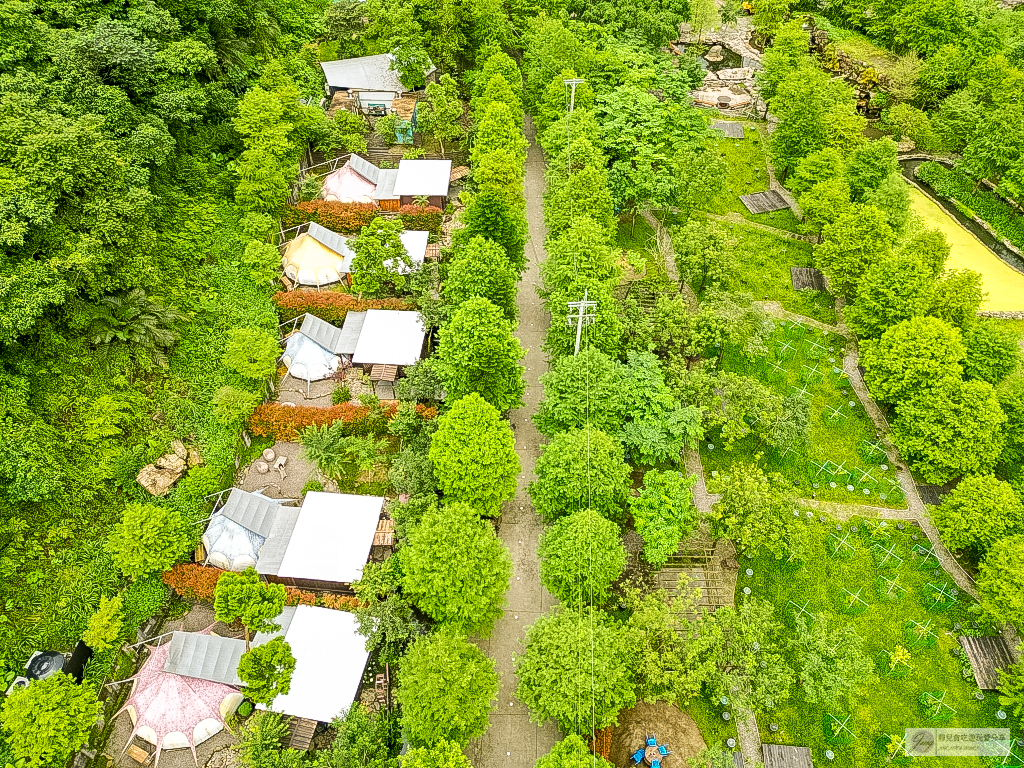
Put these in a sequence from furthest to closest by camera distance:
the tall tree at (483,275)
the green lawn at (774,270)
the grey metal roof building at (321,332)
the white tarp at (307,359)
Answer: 1. the green lawn at (774,270)
2. the grey metal roof building at (321,332)
3. the white tarp at (307,359)
4. the tall tree at (483,275)

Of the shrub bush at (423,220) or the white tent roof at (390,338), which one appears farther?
the shrub bush at (423,220)

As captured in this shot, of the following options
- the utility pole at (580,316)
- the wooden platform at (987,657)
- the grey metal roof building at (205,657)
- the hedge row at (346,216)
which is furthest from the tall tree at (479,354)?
the wooden platform at (987,657)

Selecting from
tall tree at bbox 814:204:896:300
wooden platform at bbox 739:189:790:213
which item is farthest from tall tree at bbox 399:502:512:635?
wooden platform at bbox 739:189:790:213


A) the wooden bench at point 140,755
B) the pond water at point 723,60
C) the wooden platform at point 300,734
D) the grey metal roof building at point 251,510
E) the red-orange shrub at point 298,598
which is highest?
the pond water at point 723,60

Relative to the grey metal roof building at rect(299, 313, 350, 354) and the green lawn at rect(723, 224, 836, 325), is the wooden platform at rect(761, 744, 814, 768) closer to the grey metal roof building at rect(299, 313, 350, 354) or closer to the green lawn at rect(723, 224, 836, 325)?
the green lawn at rect(723, 224, 836, 325)

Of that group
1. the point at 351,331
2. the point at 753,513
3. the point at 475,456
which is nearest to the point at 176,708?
the point at 475,456

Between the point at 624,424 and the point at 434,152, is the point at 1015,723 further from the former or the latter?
the point at 434,152

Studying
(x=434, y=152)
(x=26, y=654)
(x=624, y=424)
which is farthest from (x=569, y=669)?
(x=434, y=152)

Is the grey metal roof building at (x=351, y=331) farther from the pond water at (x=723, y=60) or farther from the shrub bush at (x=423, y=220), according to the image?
the pond water at (x=723, y=60)
